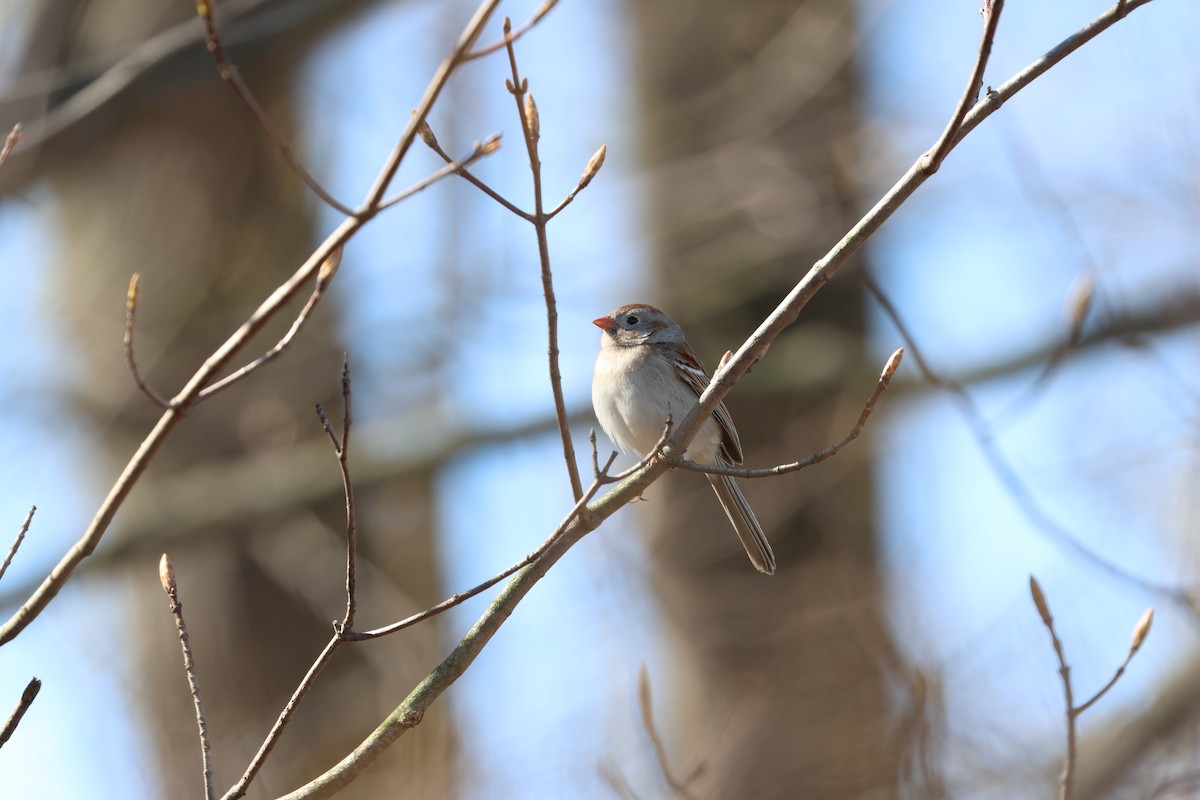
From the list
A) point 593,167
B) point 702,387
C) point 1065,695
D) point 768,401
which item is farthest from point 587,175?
point 768,401

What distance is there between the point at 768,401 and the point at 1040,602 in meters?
4.64

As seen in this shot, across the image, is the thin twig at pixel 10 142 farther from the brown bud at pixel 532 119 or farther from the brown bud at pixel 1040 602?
the brown bud at pixel 1040 602

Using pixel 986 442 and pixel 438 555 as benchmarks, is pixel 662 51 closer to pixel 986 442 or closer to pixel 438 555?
pixel 438 555

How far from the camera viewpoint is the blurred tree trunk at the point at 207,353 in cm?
716

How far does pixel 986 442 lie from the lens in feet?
13.5

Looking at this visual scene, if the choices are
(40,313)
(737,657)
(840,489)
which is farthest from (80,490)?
(840,489)

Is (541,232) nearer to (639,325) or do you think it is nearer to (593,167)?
(593,167)

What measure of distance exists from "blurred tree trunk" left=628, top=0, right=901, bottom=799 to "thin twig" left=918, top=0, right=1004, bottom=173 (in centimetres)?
246

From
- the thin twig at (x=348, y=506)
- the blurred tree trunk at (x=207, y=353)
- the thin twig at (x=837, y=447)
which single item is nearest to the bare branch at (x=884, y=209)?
the thin twig at (x=837, y=447)

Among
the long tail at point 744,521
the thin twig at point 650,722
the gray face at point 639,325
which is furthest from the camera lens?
the gray face at point 639,325

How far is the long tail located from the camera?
15.7ft

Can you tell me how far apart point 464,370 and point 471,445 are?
0.75m

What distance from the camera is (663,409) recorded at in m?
4.81

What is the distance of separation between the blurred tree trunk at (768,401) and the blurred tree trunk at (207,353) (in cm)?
180
